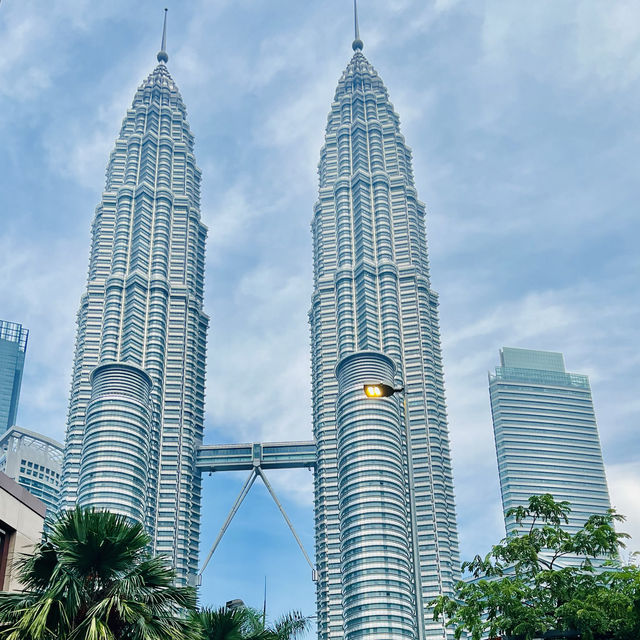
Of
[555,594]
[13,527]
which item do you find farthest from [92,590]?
[555,594]

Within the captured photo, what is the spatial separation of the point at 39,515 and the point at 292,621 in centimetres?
1653

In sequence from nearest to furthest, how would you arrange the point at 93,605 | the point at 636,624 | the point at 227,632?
the point at 93,605 < the point at 227,632 < the point at 636,624

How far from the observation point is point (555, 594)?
3422 cm

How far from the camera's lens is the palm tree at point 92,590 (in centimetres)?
2272

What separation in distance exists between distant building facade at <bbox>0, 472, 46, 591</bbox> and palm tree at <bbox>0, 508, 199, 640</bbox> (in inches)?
167

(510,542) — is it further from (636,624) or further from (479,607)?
(636,624)

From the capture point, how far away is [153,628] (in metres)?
23.7

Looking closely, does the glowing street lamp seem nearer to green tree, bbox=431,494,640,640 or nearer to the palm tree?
the palm tree

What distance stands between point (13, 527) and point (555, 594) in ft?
64.0

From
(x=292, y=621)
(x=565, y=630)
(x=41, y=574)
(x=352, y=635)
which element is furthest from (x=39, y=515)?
(x=352, y=635)

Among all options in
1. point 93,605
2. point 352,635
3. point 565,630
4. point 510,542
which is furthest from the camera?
point 352,635

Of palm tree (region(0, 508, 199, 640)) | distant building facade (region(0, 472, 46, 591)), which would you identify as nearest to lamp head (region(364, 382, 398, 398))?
palm tree (region(0, 508, 199, 640))

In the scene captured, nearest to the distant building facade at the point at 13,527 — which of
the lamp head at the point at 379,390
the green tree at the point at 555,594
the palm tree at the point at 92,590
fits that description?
the palm tree at the point at 92,590

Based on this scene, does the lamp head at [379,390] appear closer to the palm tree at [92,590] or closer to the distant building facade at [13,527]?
the palm tree at [92,590]
